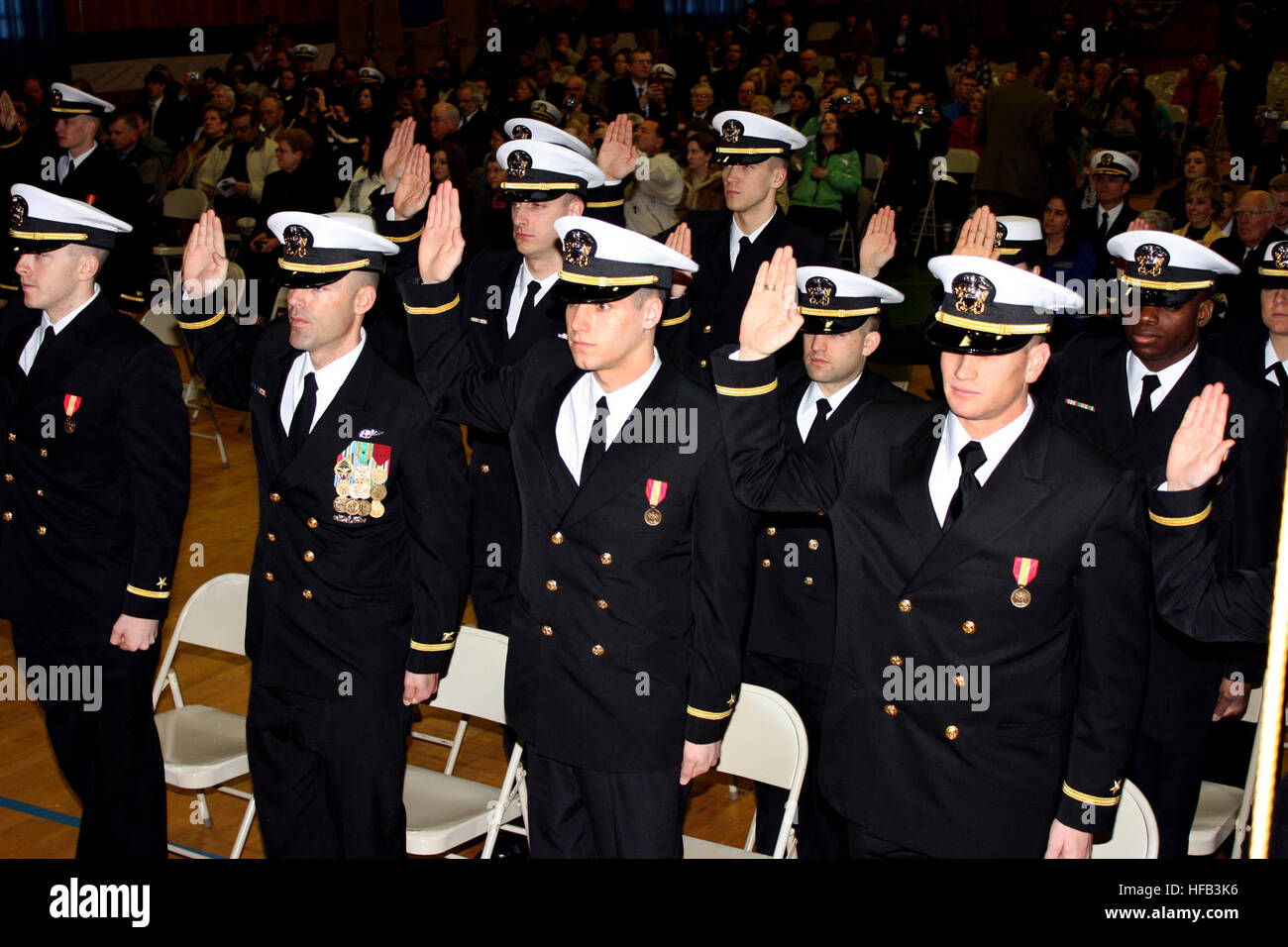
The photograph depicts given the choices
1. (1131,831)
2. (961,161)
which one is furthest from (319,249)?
(961,161)

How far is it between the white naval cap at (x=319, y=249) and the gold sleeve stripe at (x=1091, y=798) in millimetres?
2217

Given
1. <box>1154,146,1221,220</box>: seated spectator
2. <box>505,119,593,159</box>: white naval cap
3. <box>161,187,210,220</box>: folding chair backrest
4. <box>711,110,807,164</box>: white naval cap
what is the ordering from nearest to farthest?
<box>711,110,807,164</box>: white naval cap
<box>505,119,593,159</box>: white naval cap
<box>1154,146,1221,220</box>: seated spectator
<box>161,187,210,220</box>: folding chair backrest

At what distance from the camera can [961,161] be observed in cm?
1419

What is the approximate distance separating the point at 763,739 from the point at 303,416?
1.53m

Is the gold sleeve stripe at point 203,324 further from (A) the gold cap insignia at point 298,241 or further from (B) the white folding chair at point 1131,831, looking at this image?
(B) the white folding chair at point 1131,831

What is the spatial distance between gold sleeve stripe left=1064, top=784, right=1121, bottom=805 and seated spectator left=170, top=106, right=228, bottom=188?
35.5ft

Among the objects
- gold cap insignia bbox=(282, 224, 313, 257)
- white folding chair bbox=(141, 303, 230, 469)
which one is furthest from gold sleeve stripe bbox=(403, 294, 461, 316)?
white folding chair bbox=(141, 303, 230, 469)

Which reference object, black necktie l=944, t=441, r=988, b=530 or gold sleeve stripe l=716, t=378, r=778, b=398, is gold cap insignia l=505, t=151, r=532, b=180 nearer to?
gold sleeve stripe l=716, t=378, r=778, b=398

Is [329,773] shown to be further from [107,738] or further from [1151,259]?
[1151,259]

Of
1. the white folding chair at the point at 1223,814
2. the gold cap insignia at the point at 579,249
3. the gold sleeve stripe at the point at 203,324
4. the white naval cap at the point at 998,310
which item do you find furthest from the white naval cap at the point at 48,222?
the white folding chair at the point at 1223,814

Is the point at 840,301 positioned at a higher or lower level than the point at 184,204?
higher

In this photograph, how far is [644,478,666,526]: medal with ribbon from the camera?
3334mm

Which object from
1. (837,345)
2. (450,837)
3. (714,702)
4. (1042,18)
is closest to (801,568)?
(837,345)

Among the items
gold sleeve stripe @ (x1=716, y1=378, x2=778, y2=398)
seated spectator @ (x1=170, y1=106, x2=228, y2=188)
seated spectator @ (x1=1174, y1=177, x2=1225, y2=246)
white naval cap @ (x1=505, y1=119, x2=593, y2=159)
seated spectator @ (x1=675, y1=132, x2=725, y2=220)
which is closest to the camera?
gold sleeve stripe @ (x1=716, y1=378, x2=778, y2=398)
